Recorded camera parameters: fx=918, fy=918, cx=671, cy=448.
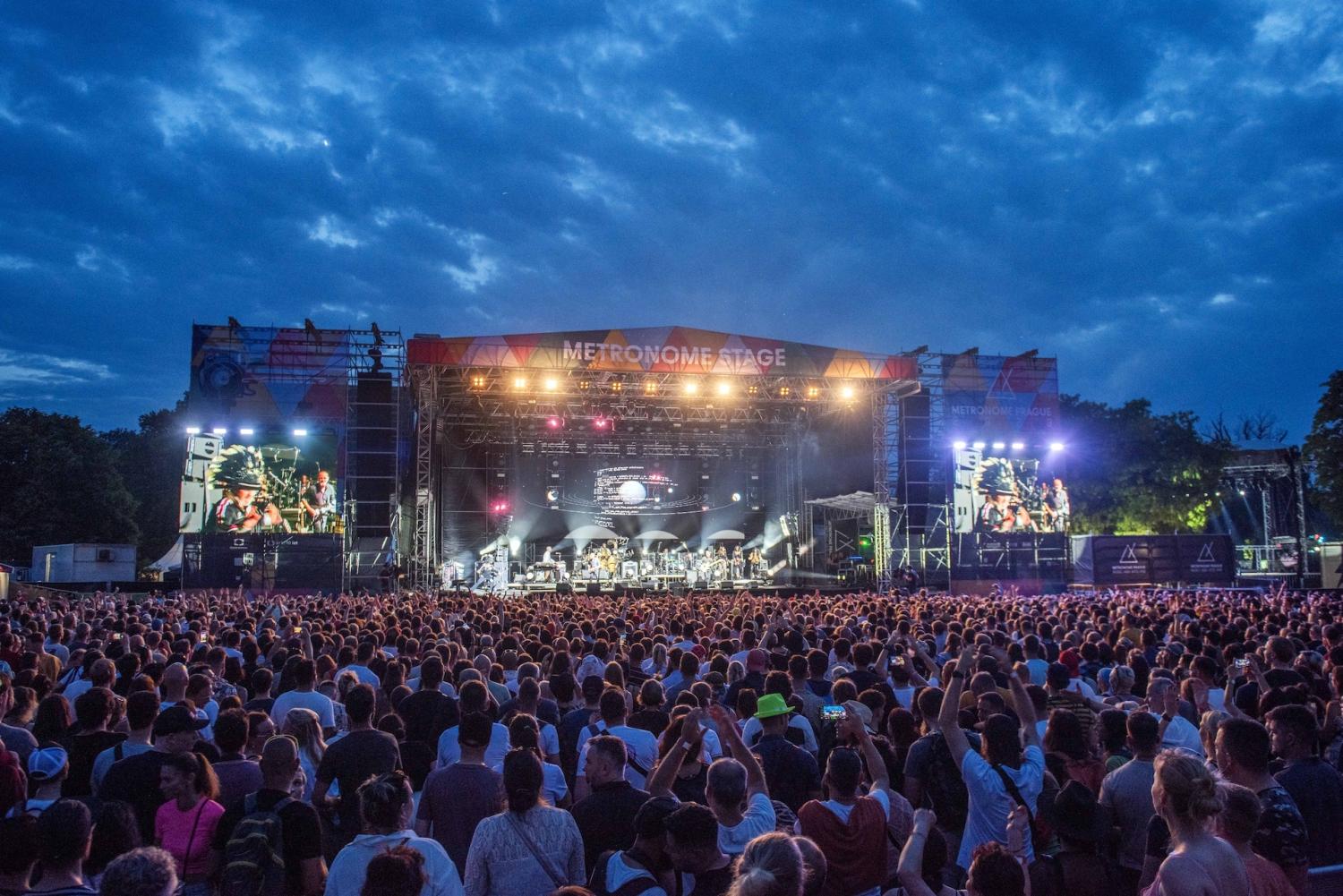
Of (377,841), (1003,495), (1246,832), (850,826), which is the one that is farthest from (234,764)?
(1003,495)

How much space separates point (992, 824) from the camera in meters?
3.88

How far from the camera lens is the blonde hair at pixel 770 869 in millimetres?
2094

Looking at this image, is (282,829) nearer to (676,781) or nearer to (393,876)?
(393,876)

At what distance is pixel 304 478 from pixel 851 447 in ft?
54.5

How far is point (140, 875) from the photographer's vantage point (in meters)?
2.37

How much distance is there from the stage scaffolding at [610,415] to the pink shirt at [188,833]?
1909 cm

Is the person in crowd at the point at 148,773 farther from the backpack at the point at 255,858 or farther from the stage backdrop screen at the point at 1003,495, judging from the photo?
the stage backdrop screen at the point at 1003,495

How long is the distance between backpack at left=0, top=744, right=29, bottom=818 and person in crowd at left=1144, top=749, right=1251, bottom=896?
14.0 ft

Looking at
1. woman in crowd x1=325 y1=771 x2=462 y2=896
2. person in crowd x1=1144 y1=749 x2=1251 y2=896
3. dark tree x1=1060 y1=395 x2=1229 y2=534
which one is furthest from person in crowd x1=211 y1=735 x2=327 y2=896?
dark tree x1=1060 y1=395 x2=1229 y2=534

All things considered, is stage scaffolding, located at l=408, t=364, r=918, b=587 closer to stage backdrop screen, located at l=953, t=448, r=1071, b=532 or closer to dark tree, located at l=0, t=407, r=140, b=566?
stage backdrop screen, located at l=953, t=448, r=1071, b=532

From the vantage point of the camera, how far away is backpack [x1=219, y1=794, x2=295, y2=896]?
3277 mm

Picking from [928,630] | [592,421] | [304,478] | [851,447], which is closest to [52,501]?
[304,478]

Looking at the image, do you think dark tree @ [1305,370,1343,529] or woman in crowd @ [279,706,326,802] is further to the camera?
dark tree @ [1305,370,1343,529]

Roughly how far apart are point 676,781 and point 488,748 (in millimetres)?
1232
